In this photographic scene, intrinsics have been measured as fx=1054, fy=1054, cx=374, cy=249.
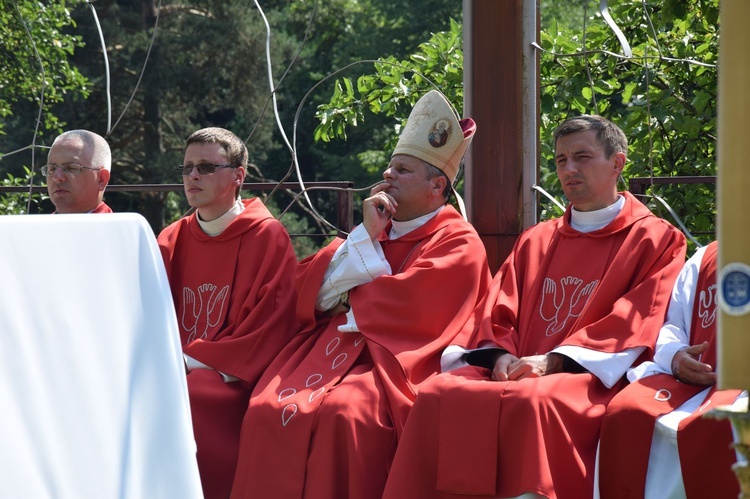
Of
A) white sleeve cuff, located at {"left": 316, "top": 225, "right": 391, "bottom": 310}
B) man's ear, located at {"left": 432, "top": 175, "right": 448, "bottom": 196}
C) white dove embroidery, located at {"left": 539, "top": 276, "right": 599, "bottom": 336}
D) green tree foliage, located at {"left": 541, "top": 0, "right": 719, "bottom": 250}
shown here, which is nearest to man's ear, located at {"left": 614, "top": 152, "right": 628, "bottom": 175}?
white dove embroidery, located at {"left": 539, "top": 276, "right": 599, "bottom": 336}

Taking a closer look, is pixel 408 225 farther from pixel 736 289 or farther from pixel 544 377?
pixel 736 289

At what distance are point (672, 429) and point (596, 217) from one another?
44.7 inches

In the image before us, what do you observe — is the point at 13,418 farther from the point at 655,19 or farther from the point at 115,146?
the point at 115,146

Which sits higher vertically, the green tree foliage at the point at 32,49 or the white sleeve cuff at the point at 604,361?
the green tree foliage at the point at 32,49

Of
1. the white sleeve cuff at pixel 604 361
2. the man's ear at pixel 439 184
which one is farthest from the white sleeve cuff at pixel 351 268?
the white sleeve cuff at pixel 604 361

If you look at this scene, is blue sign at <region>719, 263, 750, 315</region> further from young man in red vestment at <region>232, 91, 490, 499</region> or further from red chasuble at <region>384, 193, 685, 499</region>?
young man in red vestment at <region>232, 91, 490, 499</region>

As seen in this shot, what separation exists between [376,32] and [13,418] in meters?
26.4

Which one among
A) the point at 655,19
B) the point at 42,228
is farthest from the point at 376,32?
the point at 42,228

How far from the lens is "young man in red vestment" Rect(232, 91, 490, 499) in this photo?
391 cm

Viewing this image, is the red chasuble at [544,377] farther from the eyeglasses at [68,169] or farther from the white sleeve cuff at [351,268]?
the eyeglasses at [68,169]

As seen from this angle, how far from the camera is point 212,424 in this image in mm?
4281

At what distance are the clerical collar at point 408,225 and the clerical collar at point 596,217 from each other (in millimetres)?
625

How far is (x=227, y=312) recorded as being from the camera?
4.70 meters

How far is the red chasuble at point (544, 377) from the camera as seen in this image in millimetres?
3543
